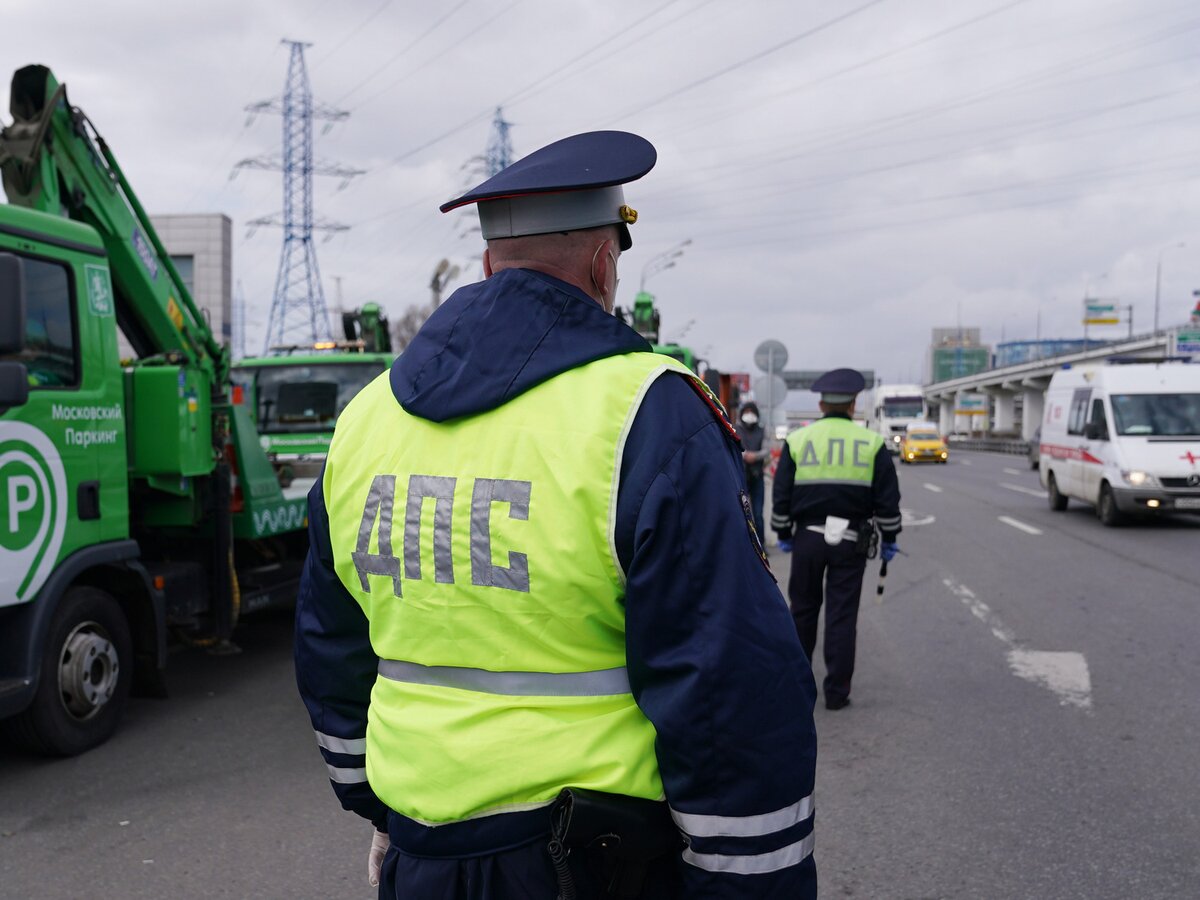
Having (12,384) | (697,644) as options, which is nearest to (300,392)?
(12,384)

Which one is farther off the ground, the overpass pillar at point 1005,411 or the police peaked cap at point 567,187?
the police peaked cap at point 567,187

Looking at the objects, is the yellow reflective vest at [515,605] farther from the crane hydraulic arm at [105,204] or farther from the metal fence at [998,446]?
the metal fence at [998,446]

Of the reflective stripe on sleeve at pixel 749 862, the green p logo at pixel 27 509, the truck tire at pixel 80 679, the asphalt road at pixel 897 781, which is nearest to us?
the reflective stripe on sleeve at pixel 749 862

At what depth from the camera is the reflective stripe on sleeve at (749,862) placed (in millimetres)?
1595

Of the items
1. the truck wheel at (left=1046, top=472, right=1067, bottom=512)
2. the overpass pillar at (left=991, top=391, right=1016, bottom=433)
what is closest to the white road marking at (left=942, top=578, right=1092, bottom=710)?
the truck wheel at (left=1046, top=472, right=1067, bottom=512)

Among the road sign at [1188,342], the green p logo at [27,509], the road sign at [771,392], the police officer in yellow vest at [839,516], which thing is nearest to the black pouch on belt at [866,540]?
the police officer in yellow vest at [839,516]

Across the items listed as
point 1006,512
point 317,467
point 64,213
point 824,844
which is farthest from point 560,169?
point 1006,512

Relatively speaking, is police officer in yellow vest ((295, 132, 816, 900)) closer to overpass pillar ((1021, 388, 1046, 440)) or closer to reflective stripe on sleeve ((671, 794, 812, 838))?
reflective stripe on sleeve ((671, 794, 812, 838))

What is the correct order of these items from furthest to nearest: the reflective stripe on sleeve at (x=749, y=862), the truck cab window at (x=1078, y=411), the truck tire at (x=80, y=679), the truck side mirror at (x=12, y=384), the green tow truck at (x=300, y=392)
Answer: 1. the truck cab window at (x=1078, y=411)
2. the green tow truck at (x=300, y=392)
3. the truck tire at (x=80, y=679)
4. the truck side mirror at (x=12, y=384)
5. the reflective stripe on sleeve at (x=749, y=862)

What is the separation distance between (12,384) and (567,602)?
13.4ft

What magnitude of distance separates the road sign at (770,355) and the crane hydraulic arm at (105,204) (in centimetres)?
1312

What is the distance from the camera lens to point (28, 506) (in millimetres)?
5109

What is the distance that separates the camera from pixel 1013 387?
92188 mm

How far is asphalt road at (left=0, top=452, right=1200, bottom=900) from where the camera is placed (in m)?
4.12
